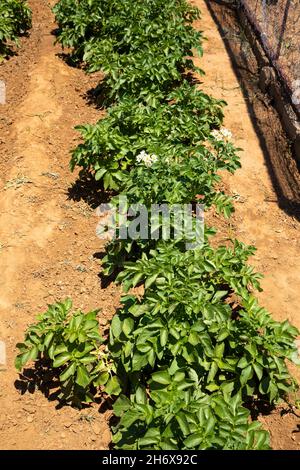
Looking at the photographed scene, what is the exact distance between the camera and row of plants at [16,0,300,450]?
2619 millimetres

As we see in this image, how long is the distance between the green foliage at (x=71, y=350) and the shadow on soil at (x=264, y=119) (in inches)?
105

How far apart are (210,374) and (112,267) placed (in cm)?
141

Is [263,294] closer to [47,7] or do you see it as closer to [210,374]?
[210,374]

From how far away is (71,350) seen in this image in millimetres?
3127

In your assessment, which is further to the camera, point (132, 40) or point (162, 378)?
point (132, 40)

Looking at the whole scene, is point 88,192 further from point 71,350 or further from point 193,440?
point 193,440

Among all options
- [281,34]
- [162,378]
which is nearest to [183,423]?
[162,378]

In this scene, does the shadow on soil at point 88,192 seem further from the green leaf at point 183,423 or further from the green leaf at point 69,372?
the green leaf at point 183,423

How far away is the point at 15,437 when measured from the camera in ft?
10.3

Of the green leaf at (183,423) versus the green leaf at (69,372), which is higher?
the green leaf at (183,423)

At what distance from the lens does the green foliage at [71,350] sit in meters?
3.07

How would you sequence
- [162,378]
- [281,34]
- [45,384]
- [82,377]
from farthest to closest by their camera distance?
[281,34], [45,384], [82,377], [162,378]

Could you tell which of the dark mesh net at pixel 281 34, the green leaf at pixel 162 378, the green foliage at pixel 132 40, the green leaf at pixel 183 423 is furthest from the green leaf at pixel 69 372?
the dark mesh net at pixel 281 34

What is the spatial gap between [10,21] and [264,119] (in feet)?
13.4
